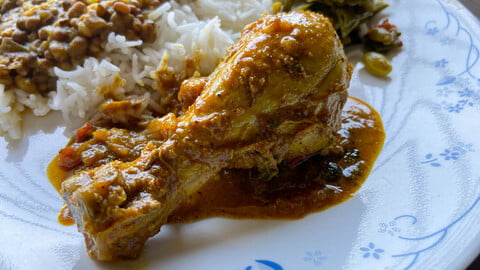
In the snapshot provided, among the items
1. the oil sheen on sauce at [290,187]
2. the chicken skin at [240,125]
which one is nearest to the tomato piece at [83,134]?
the oil sheen on sauce at [290,187]

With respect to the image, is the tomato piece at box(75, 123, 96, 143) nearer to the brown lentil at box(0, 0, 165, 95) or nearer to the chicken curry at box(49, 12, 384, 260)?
the chicken curry at box(49, 12, 384, 260)

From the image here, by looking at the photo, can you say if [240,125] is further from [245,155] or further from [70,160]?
[70,160]

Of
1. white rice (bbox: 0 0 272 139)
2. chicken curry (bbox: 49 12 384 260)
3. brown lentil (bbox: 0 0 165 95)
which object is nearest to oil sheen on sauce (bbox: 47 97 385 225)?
chicken curry (bbox: 49 12 384 260)

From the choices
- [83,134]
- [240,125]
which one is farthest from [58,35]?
[240,125]

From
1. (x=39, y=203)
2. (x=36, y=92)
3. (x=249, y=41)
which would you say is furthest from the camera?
(x=36, y=92)

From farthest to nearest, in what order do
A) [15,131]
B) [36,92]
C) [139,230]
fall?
[36,92] → [15,131] → [139,230]

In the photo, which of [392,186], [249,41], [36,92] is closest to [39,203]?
[36,92]

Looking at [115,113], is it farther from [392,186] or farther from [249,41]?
[392,186]
